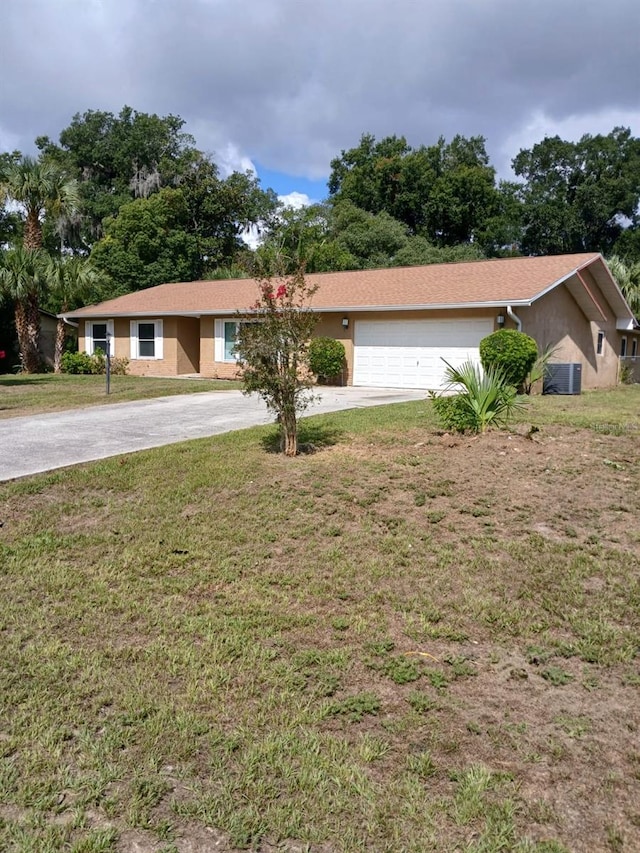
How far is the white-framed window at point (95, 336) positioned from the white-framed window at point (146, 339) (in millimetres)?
1428

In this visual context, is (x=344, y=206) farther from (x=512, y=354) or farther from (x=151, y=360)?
(x=512, y=354)

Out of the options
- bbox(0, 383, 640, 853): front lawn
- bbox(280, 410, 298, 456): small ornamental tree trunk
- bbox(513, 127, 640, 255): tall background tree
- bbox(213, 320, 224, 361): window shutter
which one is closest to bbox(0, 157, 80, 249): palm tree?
bbox(213, 320, 224, 361): window shutter

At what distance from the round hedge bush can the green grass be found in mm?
6443

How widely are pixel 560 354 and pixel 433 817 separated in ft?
60.7

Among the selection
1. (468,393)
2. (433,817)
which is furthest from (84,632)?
(468,393)

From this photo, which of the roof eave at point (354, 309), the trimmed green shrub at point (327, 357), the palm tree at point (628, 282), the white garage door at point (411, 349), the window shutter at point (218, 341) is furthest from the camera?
the palm tree at point (628, 282)

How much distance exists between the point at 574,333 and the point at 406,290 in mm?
5781

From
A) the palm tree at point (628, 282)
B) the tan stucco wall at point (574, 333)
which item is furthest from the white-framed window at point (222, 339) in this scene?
the palm tree at point (628, 282)

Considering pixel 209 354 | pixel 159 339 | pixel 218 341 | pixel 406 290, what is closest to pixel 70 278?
pixel 159 339

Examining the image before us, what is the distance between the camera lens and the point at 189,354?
2366 centimetres

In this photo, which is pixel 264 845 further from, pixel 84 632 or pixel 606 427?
pixel 606 427

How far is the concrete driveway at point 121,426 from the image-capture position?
24.9ft

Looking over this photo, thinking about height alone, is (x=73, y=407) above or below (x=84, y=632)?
above

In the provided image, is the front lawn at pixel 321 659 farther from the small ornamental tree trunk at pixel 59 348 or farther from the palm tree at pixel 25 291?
the small ornamental tree trunk at pixel 59 348
